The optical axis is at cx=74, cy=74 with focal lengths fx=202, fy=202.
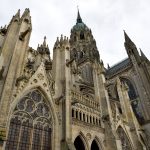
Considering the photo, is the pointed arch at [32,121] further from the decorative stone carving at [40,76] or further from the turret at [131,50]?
the turret at [131,50]

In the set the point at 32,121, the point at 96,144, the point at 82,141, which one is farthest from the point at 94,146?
the point at 32,121

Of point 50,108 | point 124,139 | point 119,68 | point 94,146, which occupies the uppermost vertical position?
point 119,68

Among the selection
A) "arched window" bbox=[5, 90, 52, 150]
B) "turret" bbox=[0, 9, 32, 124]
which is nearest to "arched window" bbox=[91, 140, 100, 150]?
"arched window" bbox=[5, 90, 52, 150]

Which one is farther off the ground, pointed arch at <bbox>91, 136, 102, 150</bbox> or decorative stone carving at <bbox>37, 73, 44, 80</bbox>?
decorative stone carving at <bbox>37, 73, 44, 80</bbox>

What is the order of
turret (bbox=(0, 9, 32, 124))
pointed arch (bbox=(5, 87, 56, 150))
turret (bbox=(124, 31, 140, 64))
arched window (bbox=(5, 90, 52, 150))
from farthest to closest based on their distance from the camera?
1. turret (bbox=(124, 31, 140, 64))
2. pointed arch (bbox=(5, 87, 56, 150))
3. arched window (bbox=(5, 90, 52, 150))
4. turret (bbox=(0, 9, 32, 124))

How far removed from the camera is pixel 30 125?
48.7 feet

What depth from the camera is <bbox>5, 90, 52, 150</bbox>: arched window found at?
1377 cm

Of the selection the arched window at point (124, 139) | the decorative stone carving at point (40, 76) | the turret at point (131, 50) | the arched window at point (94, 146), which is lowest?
the arched window at point (94, 146)

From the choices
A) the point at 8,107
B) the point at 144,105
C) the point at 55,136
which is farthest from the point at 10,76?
the point at 144,105

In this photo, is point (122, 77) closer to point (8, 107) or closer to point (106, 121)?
point (106, 121)

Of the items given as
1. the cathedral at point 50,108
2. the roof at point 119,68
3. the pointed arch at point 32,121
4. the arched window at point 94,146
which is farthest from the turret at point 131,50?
the pointed arch at point 32,121

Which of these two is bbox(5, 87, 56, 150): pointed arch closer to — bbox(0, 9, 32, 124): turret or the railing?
bbox(0, 9, 32, 124): turret

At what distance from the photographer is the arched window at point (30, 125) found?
13.8 metres

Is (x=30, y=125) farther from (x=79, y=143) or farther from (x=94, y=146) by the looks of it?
(x=94, y=146)
